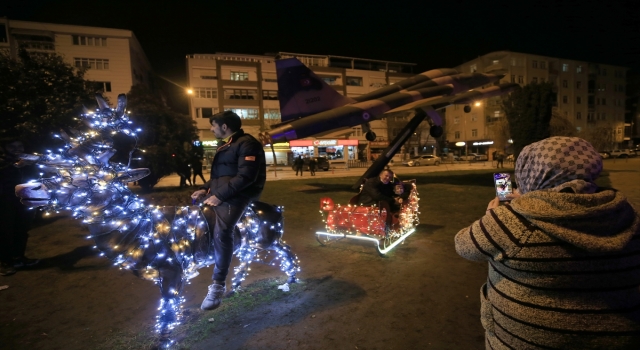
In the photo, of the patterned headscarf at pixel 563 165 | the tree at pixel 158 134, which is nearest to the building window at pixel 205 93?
the tree at pixel 158 134

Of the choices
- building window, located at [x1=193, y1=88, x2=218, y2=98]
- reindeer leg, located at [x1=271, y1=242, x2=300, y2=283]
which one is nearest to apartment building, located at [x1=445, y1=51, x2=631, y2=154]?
building window, located at [x1=193, y1=88, x2=218, y2=98]

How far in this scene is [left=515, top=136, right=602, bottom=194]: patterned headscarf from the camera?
1.42 metres

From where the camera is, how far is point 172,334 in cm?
351

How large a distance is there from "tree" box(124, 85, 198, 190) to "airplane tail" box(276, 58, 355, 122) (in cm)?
561

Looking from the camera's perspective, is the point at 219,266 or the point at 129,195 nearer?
the point at 129,195

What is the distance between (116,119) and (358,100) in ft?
46.9

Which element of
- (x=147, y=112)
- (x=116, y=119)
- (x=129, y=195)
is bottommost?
(x=129, y=195)

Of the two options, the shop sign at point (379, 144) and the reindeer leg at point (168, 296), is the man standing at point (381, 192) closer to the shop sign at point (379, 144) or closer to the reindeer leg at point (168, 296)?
the reindeer leg at point (168, 296)

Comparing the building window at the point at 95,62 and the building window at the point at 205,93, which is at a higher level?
the building window at the point at 95,62

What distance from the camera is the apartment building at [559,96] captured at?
2216 inches

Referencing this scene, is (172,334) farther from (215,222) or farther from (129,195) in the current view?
(129,195)

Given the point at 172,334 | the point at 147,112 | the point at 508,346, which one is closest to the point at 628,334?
the point at 508,346

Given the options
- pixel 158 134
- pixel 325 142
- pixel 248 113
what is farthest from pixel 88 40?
pixel 158 134

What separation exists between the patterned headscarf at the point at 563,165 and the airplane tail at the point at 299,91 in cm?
1469
